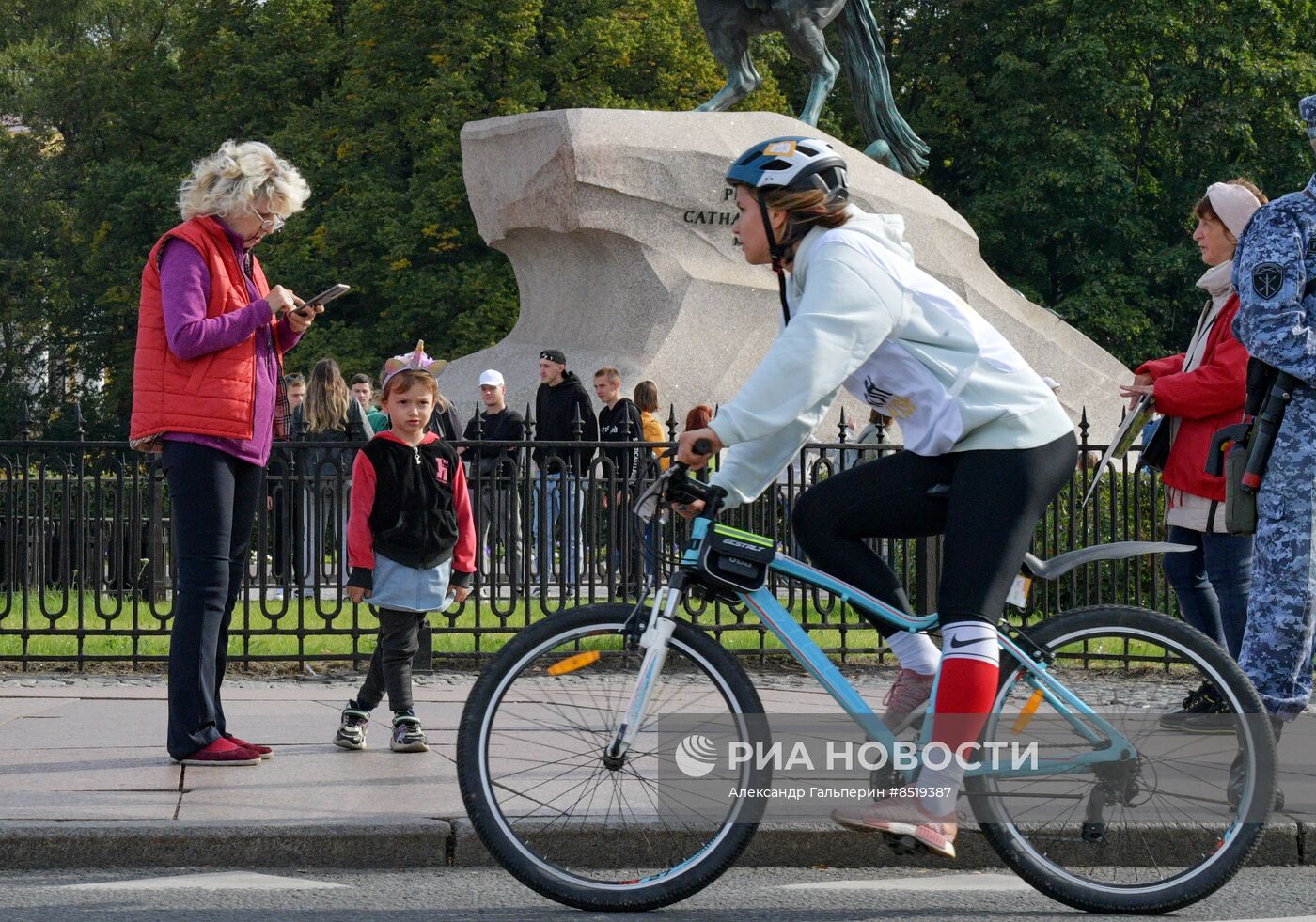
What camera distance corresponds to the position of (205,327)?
5758 mm

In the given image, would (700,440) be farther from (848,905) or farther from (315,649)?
(315,649)

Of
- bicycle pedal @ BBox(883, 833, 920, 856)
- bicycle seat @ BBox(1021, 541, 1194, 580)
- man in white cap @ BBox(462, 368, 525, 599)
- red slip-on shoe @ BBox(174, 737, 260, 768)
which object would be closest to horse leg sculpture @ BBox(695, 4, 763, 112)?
man in white cap @ BBox(462, 368, 525, 599)

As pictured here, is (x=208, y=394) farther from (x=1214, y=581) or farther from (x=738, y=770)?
(x=1214, y=581)

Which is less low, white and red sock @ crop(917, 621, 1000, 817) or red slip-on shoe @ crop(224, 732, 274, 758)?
white and red sock @ crop(917, 621, 1000, 817)

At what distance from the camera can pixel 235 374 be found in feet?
19.2

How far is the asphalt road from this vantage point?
4.33 meters

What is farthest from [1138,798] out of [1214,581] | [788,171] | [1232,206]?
[1232,206]

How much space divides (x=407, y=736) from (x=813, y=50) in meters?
12.9

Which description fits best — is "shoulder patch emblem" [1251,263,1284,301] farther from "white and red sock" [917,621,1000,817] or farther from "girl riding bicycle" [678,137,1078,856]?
"white and red sock" [917,621,1000,817]

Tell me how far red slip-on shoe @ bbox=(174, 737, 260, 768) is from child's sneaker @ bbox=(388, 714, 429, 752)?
21.9 inches

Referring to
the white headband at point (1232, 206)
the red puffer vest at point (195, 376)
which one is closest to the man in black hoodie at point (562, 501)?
the red puffer vest at point (195, 376)

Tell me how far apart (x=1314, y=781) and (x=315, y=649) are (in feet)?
17.7

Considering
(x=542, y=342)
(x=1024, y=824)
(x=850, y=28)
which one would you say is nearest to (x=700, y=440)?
(x=1024, y=824)

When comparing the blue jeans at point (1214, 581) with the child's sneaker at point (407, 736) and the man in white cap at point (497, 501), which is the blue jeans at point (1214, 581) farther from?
the man in white cap at point (497, 501)
